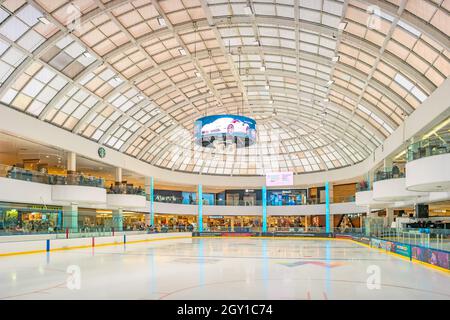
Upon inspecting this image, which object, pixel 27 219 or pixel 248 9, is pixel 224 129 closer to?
pixel 248 9

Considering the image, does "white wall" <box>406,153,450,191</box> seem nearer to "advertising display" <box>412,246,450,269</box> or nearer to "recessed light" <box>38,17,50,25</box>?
"advertising display" <box>412,246,450,269</box>

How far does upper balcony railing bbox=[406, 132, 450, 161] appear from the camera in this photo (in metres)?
21.1

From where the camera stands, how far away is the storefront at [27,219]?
2809 cm

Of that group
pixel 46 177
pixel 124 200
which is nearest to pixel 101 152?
pixel 124 200

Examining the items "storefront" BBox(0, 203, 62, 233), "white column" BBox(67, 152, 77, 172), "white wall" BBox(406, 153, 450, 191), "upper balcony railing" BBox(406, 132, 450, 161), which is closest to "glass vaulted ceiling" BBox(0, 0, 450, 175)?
"white column" BBox(67, 152, 77, 172)

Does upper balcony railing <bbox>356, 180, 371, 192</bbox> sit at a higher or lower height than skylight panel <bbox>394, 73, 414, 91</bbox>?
lower

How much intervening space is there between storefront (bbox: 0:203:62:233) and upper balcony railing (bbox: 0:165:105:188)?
2.32 m

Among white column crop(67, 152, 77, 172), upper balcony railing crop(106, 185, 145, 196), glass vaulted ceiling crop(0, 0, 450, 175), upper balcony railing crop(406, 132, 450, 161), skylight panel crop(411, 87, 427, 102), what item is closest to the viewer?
upper balcony railing crop(406, 132, 450, 161)

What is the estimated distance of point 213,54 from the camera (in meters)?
37.4

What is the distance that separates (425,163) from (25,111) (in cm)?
2826

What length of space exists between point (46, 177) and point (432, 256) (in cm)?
2855
